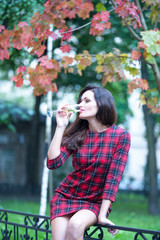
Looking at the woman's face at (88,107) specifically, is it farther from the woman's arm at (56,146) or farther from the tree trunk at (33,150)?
the tree trunk at (33,150)

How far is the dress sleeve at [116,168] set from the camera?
106 inches

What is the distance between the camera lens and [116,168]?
277cm

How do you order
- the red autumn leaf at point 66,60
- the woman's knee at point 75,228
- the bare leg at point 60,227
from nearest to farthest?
1. the woman's knee at point 75,228
2. the bare leg at point 60,227
3. the red autumn leaf at point 66,60

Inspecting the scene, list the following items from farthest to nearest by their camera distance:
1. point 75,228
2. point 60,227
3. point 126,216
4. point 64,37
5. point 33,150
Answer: point 33,150
point 126,216
point 64,37
point 60,227
point 75,228

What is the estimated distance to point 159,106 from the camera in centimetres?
468

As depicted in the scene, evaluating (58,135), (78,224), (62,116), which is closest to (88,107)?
(62,116)

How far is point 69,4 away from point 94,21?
0.34 meters

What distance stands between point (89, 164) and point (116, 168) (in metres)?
0.22

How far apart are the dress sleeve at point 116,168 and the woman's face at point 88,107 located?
310 mm

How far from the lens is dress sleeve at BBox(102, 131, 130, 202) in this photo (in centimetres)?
269

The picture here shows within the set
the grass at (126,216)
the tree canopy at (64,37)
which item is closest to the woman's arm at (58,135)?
the tree canopy at (64,37)

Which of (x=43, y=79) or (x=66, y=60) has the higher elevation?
(x=66, y=60)

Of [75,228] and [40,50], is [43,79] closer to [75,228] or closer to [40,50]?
[40,50]

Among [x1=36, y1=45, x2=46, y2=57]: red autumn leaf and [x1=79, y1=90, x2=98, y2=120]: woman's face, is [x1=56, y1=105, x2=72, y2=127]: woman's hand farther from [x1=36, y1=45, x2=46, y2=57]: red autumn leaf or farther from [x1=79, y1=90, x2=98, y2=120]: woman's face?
[x1=36, y1=45, x2=46, y2=57]: red autumn leaf
